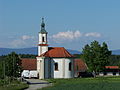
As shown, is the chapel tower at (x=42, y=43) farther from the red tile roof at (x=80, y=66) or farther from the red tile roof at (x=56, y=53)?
the red tile roof at (x=80, y=66)

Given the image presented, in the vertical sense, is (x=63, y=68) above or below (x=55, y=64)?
below

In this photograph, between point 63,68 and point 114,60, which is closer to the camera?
A: point 63,68

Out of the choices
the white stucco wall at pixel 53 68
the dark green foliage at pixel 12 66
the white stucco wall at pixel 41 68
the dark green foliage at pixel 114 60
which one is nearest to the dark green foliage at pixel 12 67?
the dark green foliage at pixel 12 66

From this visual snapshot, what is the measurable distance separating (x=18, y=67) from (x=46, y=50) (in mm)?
23169

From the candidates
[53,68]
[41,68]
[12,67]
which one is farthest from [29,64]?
[12,67]

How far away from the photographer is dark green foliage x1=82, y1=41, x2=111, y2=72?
304 ft

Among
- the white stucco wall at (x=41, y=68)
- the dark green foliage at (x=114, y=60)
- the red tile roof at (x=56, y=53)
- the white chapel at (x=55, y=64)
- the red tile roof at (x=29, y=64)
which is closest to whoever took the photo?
the white stucco wall at (x=41, y=68)

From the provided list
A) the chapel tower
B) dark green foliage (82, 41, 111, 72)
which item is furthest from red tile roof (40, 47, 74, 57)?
dark green foliage (82, 41, 111, 72)

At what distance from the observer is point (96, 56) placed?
93000 millimetres

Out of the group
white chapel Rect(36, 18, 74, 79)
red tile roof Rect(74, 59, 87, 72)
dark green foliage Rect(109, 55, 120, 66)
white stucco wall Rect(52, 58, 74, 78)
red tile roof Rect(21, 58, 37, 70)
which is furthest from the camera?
dark green foliage Rect(109, 55, 120, 66)

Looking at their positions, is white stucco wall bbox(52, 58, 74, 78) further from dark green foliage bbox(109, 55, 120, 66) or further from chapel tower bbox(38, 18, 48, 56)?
dark green foliage bbox(109, 55, 120, 66)

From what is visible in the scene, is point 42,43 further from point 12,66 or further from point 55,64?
point 12,66

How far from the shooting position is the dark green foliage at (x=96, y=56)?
92562mm

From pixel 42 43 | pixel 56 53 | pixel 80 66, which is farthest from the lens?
pixel 80 66
